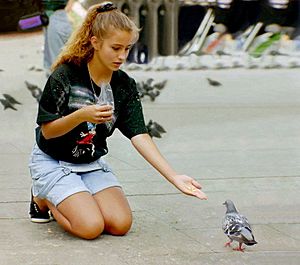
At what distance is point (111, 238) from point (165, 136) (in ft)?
11.9

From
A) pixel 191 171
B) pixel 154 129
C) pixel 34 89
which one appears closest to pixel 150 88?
pixel 34 89

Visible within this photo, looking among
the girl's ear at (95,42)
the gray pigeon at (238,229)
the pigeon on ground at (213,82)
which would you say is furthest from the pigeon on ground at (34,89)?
the gray pigeon at (238,229)

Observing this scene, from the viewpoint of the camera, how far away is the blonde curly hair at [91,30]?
201 inches

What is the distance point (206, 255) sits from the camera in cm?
491

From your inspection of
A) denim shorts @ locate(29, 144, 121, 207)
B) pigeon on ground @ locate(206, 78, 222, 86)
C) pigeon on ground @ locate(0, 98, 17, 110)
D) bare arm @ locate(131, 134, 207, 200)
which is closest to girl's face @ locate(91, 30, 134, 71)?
bare arm @ locate(131, 134, 207, 200)

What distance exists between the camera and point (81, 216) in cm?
512

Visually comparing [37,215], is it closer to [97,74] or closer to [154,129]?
[97,74]

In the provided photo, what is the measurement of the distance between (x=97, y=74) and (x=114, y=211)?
840 mm

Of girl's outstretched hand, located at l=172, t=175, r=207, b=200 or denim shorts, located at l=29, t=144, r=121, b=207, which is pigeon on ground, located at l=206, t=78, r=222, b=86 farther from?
girl's outstretched hand, located at l=172, t=175, r=207, b=200

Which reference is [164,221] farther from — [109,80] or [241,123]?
[241,123]

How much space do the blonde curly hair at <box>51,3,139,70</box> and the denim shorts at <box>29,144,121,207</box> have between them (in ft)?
1.97

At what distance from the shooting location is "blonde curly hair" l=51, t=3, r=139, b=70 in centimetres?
511

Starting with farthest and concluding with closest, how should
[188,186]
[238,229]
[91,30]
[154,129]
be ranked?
1. [154,129]
2. [91,30]
3. [188,186]
4. [238,229]

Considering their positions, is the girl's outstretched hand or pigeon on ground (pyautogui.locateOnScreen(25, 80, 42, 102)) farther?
pigeon on ground (pyautogui.locateOnScreen(25, 80, 42, 102))
